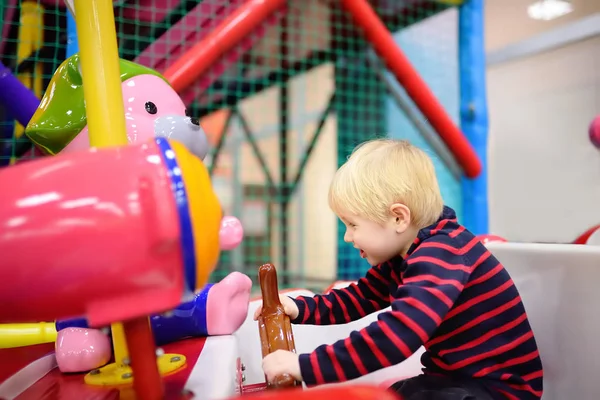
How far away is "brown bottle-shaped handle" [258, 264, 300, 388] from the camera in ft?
1.51

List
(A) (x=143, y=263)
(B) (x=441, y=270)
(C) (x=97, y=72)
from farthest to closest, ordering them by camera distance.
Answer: (B) (x=441, y=270), (C) (x=97, y=72), (A) (x=143, y=263)

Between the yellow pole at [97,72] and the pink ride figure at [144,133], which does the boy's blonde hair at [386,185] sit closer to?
the pink ride figure at [144,133]

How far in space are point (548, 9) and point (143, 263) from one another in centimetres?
219

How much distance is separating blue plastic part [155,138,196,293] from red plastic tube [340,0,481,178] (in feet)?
3.77

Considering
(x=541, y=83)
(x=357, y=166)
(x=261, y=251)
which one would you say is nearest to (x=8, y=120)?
(x=357, y=166)

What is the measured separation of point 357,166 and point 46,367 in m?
0.39

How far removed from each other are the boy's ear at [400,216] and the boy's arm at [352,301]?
118 millimetres

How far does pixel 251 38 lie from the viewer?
1426 millimetres

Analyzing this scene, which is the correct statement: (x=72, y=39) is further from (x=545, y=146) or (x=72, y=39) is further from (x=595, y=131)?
(x=545, y=146)

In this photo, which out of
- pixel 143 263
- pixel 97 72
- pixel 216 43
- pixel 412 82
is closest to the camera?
pixel 143 263

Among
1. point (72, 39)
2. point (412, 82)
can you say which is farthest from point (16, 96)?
point (412, 82)

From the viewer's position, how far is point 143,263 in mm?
279

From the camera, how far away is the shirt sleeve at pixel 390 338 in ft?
1.53

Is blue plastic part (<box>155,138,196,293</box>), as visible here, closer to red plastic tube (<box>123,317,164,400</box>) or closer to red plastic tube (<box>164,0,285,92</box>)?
red plastic tube (<box>123,317,164,400</box>)
